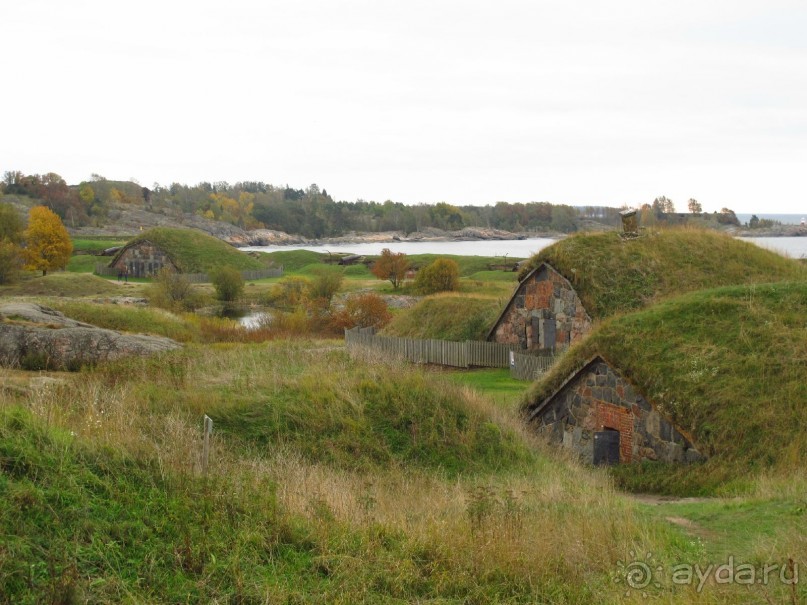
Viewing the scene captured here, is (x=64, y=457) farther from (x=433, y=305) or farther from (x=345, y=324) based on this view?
(x=345, y=324)

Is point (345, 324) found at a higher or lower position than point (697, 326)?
lower

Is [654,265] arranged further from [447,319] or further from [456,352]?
[447,319]

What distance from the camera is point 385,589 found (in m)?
6.20

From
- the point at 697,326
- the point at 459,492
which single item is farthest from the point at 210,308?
the point at 459,492

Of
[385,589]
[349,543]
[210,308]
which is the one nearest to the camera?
[385,589]

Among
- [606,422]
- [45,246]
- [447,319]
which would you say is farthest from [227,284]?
[606,422]

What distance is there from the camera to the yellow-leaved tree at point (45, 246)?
66562mm

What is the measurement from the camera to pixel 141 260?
78.1 metres

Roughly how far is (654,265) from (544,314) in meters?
4.31

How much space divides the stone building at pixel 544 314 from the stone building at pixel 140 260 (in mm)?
56027

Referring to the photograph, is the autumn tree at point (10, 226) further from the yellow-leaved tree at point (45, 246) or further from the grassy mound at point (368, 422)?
the grassy mound at point (368, 422)

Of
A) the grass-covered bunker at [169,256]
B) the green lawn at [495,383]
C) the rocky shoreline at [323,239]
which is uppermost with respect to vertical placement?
the rocky shoreline at [323,239]

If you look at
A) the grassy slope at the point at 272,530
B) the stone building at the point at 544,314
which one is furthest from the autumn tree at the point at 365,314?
the grassy slope at the point at 272,530

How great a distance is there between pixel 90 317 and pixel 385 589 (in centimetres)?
2793
